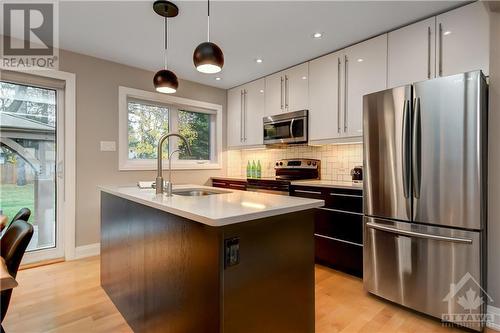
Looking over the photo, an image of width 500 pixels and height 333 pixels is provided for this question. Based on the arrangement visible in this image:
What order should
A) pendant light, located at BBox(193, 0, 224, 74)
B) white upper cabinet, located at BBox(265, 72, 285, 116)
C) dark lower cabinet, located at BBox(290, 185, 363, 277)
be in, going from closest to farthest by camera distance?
pendant light, located at BBox(193, 0, 224, 74), dark lower cabinet, located at BBox(290, 185, 363, 277), white upper cabinet, located at BBox(265, 72, 285, 116)

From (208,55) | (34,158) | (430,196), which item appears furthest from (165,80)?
(430,196)

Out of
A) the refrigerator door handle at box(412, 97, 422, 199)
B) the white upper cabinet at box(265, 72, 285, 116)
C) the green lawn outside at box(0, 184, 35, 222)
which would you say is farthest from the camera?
the white upper cabinet at box(265, 72, 285, 116)

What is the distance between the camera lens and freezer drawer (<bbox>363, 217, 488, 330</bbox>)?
1.79m

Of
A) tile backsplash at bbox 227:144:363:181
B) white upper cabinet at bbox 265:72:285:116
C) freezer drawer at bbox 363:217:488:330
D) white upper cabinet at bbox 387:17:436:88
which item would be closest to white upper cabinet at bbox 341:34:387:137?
white upper cabinet at bbox 387:17:436:88

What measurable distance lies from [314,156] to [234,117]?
5.27 ft

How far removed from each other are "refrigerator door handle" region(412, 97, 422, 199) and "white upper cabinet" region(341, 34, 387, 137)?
2.53ft

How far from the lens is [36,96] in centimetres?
305

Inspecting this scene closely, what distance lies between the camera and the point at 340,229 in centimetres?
272

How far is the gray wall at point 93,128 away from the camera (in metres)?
3.17

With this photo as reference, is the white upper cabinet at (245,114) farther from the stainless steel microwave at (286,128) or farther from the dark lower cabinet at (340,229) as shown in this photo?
the dark lower cabinet at (340,229)

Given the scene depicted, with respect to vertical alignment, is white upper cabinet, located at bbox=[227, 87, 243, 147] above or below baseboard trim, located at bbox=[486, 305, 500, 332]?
above

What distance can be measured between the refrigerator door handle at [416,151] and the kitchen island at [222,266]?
38.9 inches

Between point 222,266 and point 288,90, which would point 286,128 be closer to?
point 288,90

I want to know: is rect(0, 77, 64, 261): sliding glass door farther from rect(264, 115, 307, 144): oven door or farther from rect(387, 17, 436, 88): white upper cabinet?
rect(387, 17, 436, 88): white upper cabinet
